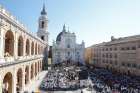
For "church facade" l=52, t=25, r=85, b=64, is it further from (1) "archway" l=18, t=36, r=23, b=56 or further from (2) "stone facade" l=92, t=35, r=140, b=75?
(1) "archway" l=18, t=36, r=23, b=56

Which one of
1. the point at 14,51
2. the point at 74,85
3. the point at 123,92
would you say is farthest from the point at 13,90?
the point at 123,92

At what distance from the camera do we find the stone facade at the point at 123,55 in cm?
4884

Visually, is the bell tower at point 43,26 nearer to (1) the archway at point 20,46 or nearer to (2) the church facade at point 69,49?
(2) the church facade at point 69,49

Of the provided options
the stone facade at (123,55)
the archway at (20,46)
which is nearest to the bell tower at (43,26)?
the stone facade at (123,55)

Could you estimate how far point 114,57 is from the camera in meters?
62.6

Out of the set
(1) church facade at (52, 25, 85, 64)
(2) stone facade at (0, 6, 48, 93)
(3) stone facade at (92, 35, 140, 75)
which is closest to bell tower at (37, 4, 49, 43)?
(1) church facade at (52, 25, 85, 64)

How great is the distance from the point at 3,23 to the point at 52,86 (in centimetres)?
1699

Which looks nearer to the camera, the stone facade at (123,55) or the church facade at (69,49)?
the stone facade at (123,55)

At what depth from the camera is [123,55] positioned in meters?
55.9

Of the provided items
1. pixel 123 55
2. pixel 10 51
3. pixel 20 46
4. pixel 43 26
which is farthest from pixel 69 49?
pixel 10 51

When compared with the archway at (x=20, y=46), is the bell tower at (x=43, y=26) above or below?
above

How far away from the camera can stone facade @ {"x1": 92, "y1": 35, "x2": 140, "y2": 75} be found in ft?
160

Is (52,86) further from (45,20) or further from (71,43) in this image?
(71,43)

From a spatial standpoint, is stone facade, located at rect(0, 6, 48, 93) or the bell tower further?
the bell tower
